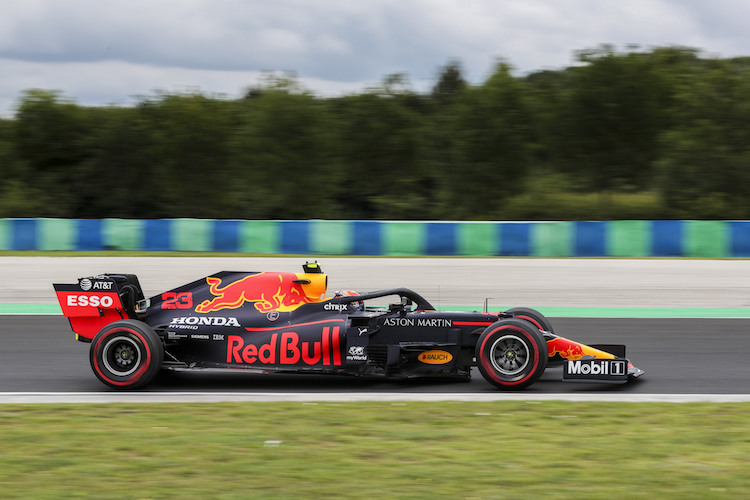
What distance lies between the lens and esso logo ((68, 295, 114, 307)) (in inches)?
304

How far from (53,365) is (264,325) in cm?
265

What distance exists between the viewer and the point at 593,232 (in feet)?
50.8

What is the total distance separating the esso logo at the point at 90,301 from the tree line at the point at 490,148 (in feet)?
58.6

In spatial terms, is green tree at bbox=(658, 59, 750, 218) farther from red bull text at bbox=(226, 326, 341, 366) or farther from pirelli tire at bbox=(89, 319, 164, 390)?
pirelli tire at bbox=(89, 319, 164, 390)

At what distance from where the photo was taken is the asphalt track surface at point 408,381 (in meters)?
7.42

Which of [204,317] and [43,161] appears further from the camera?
[43,161]

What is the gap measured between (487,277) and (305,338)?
7.29 metres

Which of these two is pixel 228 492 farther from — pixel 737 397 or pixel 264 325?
pixel 737 397

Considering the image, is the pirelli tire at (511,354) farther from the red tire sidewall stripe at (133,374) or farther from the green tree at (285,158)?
the green tree at (285,158)

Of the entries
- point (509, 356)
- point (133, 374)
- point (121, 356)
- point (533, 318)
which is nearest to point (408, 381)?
point (509, 356)

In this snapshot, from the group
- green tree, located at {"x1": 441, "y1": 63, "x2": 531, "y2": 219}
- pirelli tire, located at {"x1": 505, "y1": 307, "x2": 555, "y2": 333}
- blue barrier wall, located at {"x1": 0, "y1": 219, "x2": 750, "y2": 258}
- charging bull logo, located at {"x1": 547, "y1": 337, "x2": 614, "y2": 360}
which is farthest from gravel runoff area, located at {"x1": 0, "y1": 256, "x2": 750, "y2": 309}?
green tree, located at {"x1": 441, "y1": 63, "x2": 531, "y2": 219}

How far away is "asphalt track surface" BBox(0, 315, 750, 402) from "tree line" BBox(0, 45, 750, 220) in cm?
1457

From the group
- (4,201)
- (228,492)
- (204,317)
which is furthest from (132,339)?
(4,201)

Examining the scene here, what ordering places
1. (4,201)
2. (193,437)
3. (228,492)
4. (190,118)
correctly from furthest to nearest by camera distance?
(4,201) < (190,118) < (193,437) < (228,492)
